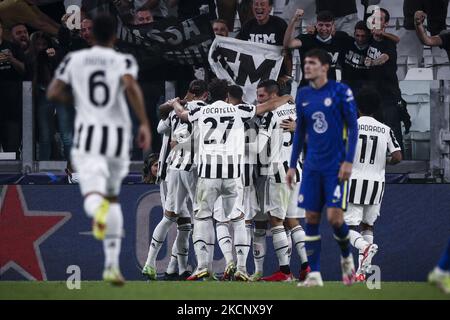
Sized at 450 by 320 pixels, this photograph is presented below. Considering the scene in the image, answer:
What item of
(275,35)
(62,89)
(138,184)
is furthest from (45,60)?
(62,89)

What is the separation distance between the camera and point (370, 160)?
1533 centimetres

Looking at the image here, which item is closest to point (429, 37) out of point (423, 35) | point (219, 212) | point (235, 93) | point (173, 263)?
point (423, 35)

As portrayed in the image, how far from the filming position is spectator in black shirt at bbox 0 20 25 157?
17.7 m

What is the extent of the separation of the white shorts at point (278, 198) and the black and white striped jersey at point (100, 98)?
16.7 feet

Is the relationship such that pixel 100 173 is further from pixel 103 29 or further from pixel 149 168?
pixel 149 168

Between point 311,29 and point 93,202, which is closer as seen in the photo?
point 93,202

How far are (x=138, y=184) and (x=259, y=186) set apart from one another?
8.30 ft

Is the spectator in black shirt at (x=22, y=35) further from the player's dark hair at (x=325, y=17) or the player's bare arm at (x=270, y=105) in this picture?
the player's bare arm at (x=270, y=105)

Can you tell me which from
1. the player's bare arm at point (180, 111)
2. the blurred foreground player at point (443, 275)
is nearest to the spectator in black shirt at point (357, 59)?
the player's bare arm at point (180, 111)

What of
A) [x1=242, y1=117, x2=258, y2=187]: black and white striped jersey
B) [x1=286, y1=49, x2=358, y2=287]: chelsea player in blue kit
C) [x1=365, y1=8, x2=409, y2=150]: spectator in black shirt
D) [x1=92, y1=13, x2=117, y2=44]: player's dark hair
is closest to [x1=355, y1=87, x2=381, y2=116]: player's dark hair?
[x1=242, y1=117, x2=258, y2=187]: black and white striped jersey

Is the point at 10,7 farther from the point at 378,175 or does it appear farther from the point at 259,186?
the point at 378,175

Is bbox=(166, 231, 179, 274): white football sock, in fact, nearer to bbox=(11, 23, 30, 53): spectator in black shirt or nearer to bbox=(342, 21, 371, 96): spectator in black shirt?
bbox=(342, 21, 371, 96): spectator in black shirt

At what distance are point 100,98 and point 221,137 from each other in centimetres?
481

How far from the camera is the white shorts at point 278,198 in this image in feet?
50.2
